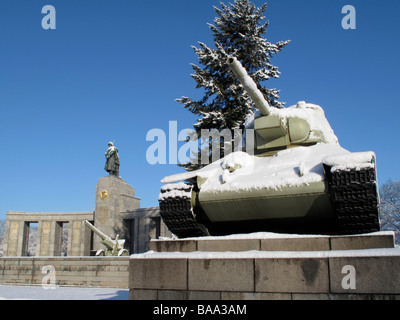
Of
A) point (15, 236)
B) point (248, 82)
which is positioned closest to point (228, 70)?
point (248, 82)

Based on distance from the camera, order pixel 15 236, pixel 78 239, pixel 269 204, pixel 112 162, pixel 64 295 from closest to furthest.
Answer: pixel 269 204 → pixel 64 295 → pixel 112 162 → pixel 78 239 → pixel 15 236

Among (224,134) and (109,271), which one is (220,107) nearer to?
(224,134)

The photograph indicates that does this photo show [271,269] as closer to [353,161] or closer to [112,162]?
[353,161]

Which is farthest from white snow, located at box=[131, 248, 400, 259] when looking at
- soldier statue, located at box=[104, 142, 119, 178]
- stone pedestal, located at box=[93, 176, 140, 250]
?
soldier statue, located at box=[104, 142, 119, 178]

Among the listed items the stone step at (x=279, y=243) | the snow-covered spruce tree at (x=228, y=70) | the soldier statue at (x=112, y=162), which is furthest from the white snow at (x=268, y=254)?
the soldier statue at (x=112, y=162)

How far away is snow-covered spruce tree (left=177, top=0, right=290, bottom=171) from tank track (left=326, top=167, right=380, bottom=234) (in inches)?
484

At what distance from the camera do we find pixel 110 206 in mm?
26047

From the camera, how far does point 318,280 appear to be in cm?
426

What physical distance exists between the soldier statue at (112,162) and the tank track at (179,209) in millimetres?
22479

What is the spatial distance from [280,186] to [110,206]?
22.4 metres

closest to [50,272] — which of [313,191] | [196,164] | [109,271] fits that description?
[109,271]

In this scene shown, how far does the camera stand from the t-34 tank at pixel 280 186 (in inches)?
179

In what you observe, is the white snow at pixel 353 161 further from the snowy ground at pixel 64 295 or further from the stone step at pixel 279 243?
the snowy ground at pixel 64 295
